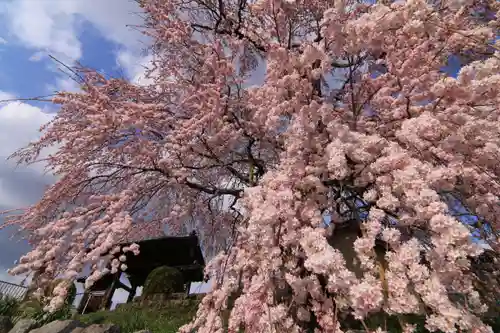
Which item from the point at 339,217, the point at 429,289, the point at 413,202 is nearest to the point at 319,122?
the point at 339,217

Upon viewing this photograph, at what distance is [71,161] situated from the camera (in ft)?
15.7

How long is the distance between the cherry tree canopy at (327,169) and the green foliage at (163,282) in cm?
552

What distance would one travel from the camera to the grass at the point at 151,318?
23.6 feet

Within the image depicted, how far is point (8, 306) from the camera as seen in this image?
10742 mm

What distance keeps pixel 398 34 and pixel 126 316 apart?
29.0ft

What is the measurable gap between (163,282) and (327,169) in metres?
8.72

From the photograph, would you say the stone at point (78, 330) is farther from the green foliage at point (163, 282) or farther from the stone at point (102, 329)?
the green foliage at point (163, 282)

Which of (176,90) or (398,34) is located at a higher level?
(176,90)

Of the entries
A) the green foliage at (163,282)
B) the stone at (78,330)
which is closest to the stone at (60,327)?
the stone at (78,330)

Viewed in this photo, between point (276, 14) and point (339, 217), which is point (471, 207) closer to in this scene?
point (339, 217)

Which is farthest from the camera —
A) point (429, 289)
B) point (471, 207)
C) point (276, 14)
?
point (276, 14)

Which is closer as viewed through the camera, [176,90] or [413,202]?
[413,202]

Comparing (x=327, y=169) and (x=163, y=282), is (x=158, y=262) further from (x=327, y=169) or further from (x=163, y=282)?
(x=327, y=169)

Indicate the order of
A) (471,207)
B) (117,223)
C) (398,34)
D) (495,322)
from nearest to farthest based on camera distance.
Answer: (471,207) → (398,34) → (117,223) → (495,322)
